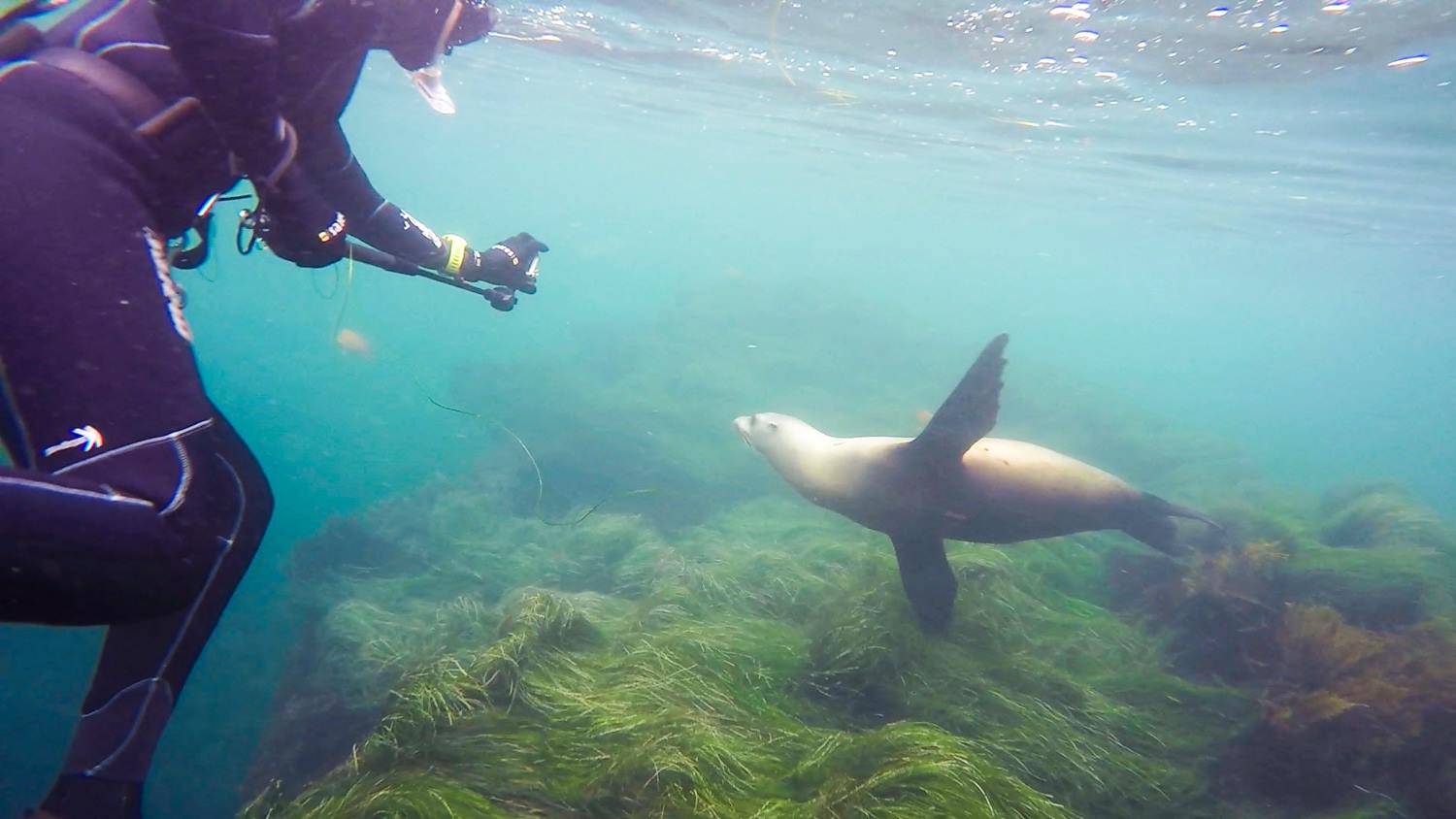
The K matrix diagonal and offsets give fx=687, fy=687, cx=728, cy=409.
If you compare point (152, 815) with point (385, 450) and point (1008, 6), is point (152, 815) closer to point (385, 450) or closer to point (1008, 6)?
point (385, 450)

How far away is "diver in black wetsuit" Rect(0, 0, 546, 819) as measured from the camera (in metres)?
1.30

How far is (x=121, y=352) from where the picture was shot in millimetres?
1408

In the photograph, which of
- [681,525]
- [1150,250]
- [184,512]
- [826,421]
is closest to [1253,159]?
[826,421]

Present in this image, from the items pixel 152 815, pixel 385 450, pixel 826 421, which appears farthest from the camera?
pixel 826 421

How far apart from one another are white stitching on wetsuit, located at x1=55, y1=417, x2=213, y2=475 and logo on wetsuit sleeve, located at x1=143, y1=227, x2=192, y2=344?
8.6 inches

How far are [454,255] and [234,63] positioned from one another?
1294 mm

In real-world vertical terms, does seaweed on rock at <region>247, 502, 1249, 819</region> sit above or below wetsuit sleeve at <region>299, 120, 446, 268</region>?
below

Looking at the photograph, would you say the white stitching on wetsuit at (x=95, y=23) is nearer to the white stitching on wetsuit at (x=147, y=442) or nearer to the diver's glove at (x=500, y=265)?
the white stitching on wetsuit at (x=147, y=442)

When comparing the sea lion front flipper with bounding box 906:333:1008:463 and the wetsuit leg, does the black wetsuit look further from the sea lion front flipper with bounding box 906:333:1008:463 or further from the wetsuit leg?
the sea lion front flipper with bounding box 906:333:1008:463

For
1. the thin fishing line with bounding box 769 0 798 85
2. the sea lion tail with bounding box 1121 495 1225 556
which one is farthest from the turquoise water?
the sea lion tail with bounding box 1121 495 1225 556

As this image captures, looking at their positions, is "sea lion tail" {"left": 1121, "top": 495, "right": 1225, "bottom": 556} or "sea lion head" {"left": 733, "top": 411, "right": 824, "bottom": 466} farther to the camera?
"sea lion head" {"left": 733, "top": 411, "right": 824, "bottom": 466}

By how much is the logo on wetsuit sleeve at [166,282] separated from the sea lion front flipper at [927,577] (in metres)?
4.18

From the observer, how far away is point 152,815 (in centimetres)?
466

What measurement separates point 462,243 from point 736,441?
986cm
